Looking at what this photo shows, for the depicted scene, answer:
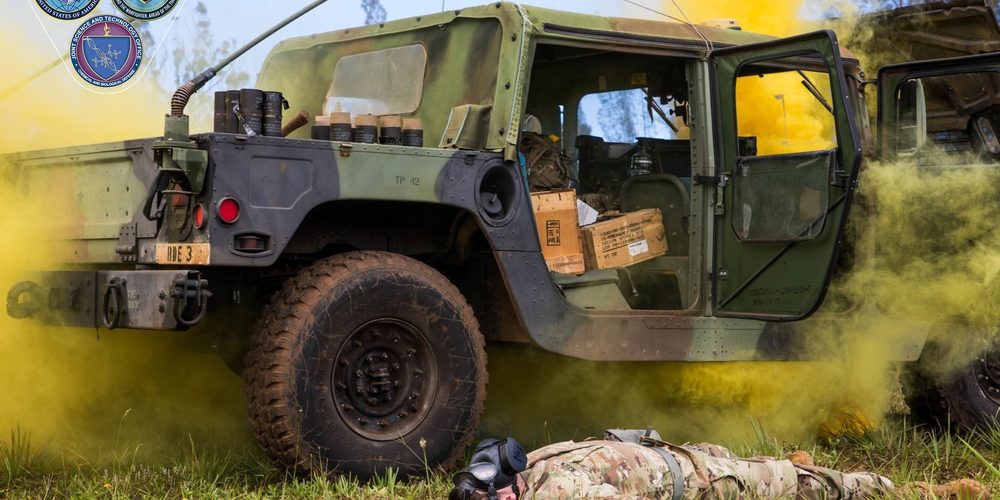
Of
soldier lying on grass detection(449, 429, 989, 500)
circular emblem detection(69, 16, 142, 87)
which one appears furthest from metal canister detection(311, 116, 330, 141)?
circular emblem detection(69, 16, 142, 87)

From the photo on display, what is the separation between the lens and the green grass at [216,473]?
5.27m

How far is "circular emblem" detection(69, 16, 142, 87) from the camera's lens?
9.04 meters

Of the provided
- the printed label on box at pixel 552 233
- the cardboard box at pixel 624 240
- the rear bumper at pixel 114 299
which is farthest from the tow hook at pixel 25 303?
the cardboard box at pixel 624 240

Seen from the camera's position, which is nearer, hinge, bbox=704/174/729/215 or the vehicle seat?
hinge, bbox=704/174/729/215

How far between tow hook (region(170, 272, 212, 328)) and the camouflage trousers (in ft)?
4.34

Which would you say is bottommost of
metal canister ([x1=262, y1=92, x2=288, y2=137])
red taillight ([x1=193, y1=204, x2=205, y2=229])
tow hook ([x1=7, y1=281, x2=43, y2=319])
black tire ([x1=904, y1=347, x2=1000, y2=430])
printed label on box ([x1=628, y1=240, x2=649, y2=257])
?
black tire ([x1=904, y1=347, x2=1000, y2=430])

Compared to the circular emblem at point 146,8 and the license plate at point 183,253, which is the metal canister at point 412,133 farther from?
the circular emblem at point 146,8

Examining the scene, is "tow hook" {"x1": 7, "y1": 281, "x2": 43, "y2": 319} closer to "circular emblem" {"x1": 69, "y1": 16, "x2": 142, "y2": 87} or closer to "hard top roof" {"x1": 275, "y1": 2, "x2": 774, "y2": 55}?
"hard top roof" {"x1": 275, "y1": 2, "x2": 774, "y2": 55}

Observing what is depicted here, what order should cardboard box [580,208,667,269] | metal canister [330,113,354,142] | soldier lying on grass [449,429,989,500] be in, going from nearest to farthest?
1. soldier lying on grass [449,429,989,500]
2. metal canister [330,113,354,142]
3. cardboard box [580,208,667,269]

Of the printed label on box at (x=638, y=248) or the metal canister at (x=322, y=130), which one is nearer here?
the metal canister at (x=322, y=130)

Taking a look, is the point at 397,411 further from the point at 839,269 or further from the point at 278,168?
the point at 839,269

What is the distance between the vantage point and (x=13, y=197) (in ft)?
19.7

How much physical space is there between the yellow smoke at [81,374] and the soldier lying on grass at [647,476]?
192 cm

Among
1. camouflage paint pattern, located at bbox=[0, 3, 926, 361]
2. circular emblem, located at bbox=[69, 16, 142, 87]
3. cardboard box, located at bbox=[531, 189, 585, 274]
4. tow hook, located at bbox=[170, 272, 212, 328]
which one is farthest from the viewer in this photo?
circular emblem, located at bbox=[69, 16, 142, 87]
